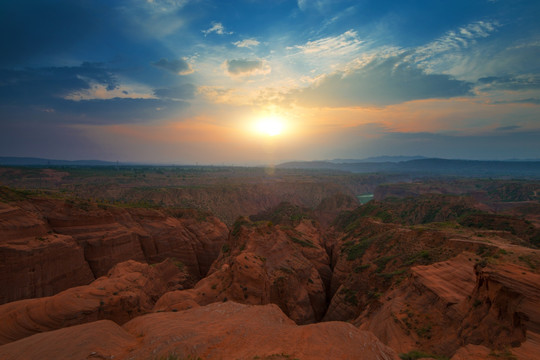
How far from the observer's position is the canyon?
1007 cm

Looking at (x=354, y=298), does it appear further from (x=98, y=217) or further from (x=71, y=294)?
(x=98, y=217)

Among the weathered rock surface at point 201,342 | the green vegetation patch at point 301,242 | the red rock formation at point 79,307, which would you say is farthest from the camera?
the green vegetation patch at point 301,242

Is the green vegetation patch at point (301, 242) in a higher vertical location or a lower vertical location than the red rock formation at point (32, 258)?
lower

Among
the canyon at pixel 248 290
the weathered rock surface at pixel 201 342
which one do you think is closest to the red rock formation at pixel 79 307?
the canyon at pixel 248 290

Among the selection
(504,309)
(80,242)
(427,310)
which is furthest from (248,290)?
(80,242)

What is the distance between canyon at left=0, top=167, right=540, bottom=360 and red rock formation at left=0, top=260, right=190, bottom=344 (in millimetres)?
69

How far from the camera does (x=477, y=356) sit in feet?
31.2

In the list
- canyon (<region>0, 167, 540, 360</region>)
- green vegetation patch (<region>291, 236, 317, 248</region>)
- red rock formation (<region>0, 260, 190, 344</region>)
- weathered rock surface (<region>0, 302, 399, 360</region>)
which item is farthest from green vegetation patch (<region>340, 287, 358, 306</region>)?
red rock formation (<region>0, 260, 190, 344</region>)

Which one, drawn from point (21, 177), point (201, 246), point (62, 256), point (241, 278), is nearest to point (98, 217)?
point (62, 256)

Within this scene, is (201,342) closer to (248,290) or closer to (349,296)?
(248,290)

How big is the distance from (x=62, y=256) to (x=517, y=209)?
9440 centimetres

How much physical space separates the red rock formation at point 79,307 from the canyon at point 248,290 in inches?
2.7

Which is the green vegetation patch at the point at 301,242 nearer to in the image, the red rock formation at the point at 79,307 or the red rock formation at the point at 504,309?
the red rock formation at the point at 79,307

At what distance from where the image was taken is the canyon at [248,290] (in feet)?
33.0
